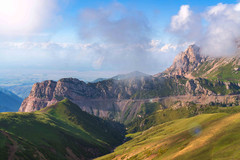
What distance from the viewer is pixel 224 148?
67.2m

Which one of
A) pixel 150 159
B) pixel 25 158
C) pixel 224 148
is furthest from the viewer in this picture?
pixel 25 158

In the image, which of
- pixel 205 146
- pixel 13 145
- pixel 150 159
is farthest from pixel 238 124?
pixel 13 145

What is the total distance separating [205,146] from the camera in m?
73.8

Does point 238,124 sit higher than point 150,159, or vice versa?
point 238,124

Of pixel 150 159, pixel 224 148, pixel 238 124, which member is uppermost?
pixel 238 124

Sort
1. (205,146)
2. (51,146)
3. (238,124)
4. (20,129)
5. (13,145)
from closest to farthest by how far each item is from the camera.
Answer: (205,146) → (238,124) → (13,145) → (51,146) → (20,129)

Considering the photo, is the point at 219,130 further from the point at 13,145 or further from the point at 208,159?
the point at 13,145

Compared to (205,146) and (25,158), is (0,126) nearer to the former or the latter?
(25,158)

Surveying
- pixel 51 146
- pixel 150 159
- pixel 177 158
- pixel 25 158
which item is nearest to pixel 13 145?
pixel 25 158

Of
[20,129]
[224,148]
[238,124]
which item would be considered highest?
[238,124]

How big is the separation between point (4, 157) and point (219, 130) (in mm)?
122571

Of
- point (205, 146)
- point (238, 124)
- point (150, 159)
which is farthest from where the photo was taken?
point (150, 159)

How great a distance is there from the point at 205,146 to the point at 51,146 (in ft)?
517

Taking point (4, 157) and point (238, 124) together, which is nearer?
point (238, 124)
